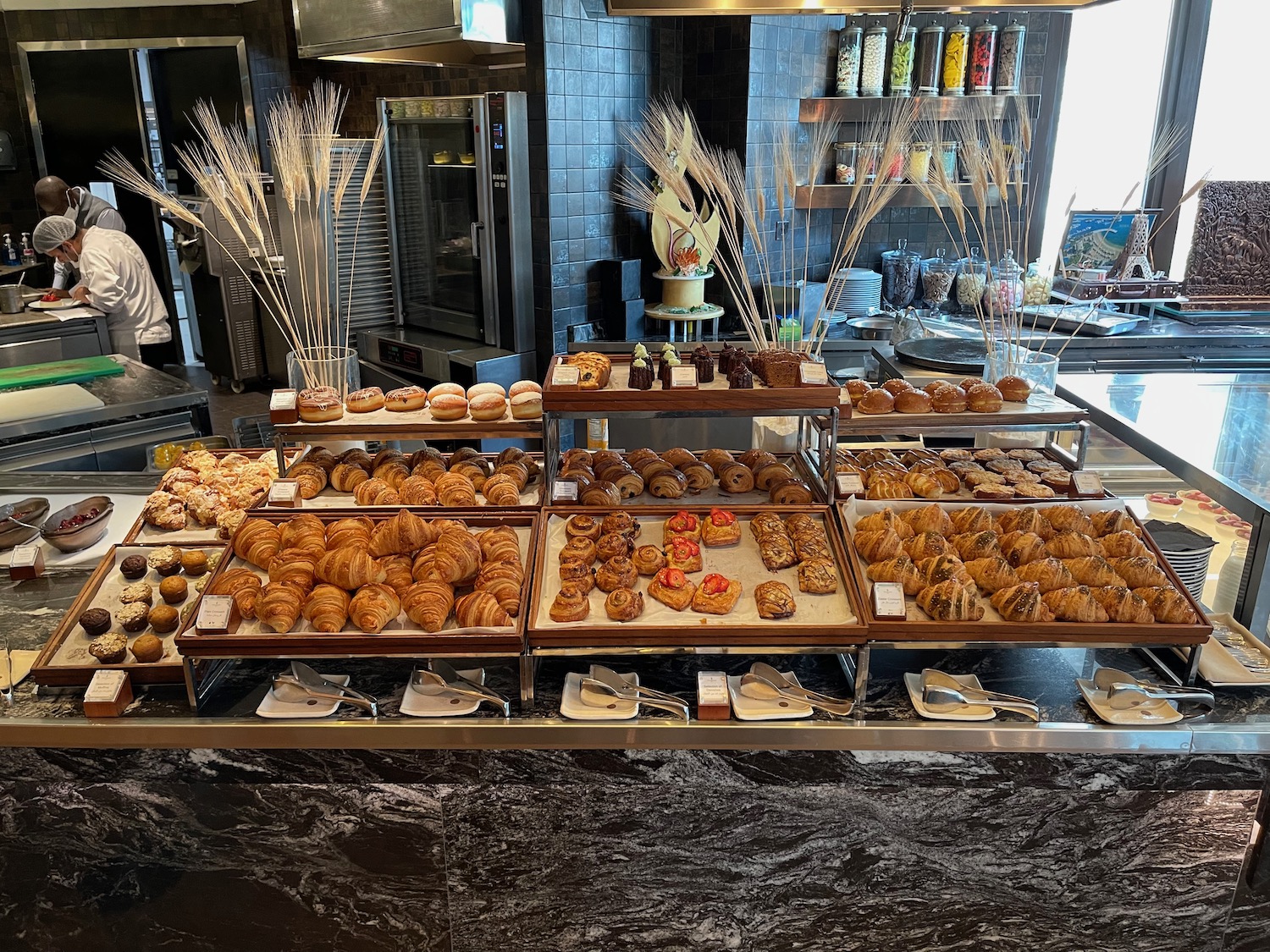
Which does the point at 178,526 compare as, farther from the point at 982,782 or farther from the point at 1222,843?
the point at 1222,843

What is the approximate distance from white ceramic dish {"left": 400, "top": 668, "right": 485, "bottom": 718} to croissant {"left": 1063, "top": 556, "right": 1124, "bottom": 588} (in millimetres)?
1165

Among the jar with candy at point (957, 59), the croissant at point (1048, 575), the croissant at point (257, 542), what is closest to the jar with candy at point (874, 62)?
the jar with candy at point (957, 59)

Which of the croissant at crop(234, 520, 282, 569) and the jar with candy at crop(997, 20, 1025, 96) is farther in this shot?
the jar with candy at crop(997, 20, 1025, 96)

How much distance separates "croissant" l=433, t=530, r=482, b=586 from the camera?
1792 mm

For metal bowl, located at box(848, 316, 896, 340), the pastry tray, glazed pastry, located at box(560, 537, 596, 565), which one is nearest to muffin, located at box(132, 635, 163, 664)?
the pastry tray

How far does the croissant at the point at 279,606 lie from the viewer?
1706 mm

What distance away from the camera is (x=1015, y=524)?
6.48ft

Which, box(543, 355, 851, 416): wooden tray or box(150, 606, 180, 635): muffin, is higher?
box(543, 355, 851, 416): wooden tray

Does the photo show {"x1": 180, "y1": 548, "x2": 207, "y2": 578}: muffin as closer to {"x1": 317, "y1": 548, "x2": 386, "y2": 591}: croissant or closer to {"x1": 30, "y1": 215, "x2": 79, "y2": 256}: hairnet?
{"x1": 317, "y1": 548, "x2": 386, "y2": 591}: croissant

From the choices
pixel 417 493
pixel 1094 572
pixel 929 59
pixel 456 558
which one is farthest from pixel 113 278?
pixel 1094 572

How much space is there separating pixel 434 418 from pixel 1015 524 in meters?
1.29

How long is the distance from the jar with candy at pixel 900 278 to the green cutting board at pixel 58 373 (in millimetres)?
3680

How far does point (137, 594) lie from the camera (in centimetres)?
195

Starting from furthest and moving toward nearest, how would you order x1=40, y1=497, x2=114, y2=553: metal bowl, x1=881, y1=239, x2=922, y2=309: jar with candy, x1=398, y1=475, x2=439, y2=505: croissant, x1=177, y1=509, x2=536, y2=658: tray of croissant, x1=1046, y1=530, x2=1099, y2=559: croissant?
1. x1=881, y1=239, x2=922, y2=309: jar with candy
2. x1=40, y1=497, x2=114, y2=553: metal bowl
3. x1=398, y1=475, x2=439, y2=505: croissant
4. x1=1046, y1=530, x2=1099, y2=559: croissant
5. x1=177, y1=509, x2=536, y2=658: tray of croissant
